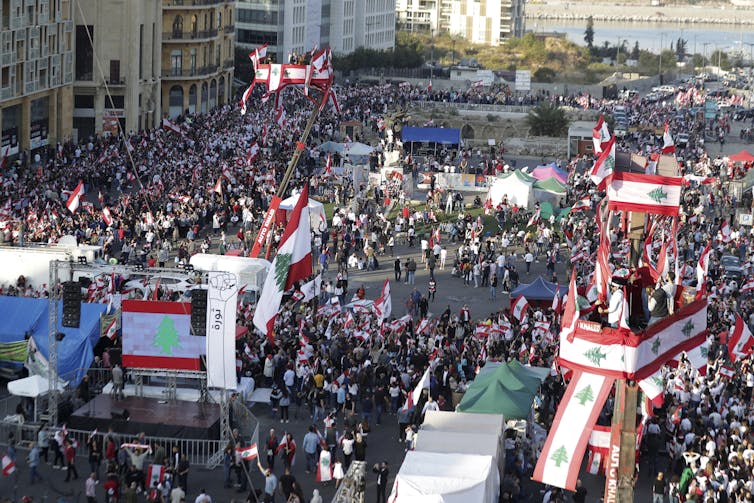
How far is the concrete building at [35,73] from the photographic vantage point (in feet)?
211

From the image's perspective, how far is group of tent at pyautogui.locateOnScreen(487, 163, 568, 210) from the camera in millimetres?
58188

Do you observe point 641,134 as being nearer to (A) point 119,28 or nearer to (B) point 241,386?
(A) point 119,28

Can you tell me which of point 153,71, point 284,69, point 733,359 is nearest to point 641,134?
point 153,71

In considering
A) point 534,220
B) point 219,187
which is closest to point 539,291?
point 534,220

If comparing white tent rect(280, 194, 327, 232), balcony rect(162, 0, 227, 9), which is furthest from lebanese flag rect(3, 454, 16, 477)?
balcony rect(162, 0, 227, 9)

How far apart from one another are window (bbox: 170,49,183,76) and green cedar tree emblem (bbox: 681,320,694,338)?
66.4 m

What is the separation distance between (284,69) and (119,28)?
29.4 metres

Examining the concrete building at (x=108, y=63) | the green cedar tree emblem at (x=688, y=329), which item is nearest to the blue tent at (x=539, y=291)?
the green cedar tree emblem at (x=688, y=329)

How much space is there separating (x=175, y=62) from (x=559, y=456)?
67.5m

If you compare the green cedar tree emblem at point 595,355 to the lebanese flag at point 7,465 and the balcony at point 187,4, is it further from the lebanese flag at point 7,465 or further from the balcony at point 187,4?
the balcony at point 187,4

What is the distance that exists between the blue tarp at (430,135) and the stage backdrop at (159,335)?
156 feet

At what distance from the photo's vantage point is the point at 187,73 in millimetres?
87062

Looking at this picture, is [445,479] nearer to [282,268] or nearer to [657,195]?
[657,195]

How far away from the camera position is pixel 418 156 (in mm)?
78188
